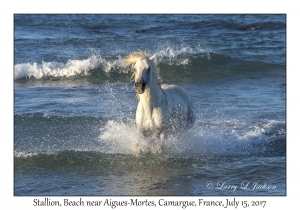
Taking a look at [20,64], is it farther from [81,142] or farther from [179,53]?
[81,142]

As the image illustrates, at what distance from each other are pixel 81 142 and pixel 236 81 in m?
7.65

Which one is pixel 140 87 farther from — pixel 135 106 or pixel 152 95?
pixel 135 106

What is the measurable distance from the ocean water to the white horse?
0.80 ft

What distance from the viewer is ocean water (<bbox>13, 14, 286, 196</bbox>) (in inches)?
282

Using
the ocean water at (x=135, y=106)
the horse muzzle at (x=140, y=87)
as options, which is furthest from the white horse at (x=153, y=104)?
the ocean water at (x=135, y=106)

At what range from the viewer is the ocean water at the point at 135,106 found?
717 centimetres

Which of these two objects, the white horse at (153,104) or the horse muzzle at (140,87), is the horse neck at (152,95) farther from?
the horse muzzle at (140,87)

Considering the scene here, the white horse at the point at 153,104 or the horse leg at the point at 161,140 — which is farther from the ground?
the white horse at the point at 153,104

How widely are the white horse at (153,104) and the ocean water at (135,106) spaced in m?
0.24

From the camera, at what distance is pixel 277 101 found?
12.2 metres

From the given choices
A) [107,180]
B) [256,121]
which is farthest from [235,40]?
[107,180]

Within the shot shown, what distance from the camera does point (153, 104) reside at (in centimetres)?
744

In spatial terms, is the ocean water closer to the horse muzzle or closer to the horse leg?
the horse leg

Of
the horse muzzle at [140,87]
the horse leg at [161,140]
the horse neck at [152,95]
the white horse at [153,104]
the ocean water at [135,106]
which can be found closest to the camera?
the horse muzzle at [140,87]
